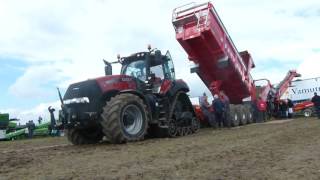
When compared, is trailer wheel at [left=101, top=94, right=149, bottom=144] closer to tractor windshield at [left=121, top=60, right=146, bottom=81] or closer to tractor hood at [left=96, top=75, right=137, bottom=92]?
tractor hood at [left=96, top=75, right=137, bottom=92]

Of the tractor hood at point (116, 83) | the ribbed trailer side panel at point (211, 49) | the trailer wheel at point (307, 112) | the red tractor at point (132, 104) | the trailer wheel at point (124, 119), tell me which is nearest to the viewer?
the trailer wheel at point (124, 119)

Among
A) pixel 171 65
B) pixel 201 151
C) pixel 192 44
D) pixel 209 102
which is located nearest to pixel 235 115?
pixel 209 102

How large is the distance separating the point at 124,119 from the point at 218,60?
22.1 feet

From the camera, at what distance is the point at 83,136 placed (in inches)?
533

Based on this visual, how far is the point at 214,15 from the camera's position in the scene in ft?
57.7

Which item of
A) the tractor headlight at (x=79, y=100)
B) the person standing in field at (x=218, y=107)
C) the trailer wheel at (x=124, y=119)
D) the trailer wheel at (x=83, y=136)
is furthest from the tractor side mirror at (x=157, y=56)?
the person standing in field at (x=218, y=107)

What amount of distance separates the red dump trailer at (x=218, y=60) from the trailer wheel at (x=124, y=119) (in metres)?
5.23

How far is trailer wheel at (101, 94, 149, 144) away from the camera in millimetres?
11828

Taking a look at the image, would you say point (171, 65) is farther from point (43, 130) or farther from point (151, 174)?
point (43, 130)

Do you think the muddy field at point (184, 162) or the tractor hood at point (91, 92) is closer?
the muddy field at point (184, 162)

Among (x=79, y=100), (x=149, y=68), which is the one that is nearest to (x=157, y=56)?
(x=149, y=68)

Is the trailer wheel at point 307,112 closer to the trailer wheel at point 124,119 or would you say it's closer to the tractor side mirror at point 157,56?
the tractor side mirror at point 157,56

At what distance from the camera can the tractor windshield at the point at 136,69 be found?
46.4ft

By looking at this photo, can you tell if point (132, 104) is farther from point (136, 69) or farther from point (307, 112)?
point (307, 112)
